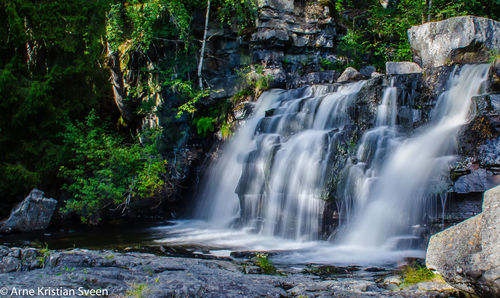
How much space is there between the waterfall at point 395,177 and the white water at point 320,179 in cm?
2

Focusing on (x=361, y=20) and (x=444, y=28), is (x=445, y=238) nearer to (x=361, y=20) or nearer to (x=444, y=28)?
(x=444, y=28)

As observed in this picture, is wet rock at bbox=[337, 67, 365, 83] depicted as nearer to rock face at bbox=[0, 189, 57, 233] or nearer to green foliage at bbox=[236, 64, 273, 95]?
green foliage at bbox=[236, 64, 273, 95]

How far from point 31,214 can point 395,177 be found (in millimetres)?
9059

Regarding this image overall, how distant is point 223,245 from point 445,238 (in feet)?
15.4

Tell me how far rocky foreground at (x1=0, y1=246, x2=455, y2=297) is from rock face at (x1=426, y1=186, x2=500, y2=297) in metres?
0.30

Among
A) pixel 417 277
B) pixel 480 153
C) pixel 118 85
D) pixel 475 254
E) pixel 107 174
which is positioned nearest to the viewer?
pixel 475 254

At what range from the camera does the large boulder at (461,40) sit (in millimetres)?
10328

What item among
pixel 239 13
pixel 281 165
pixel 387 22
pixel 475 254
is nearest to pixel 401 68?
pixel 387 22

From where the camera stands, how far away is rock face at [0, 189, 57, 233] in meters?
9.16

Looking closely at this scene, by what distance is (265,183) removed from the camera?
8.62 metres

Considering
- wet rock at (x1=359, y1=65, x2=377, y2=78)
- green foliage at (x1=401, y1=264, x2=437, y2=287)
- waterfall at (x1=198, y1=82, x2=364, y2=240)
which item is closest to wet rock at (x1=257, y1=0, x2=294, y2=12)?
wet rock at (x1=359, y1=65, x2=377, y2=78)

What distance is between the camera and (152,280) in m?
3.57

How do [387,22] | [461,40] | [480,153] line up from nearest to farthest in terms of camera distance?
[480,153] < [461,40] < [387,22]

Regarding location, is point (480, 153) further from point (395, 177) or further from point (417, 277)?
point (417, 277)
